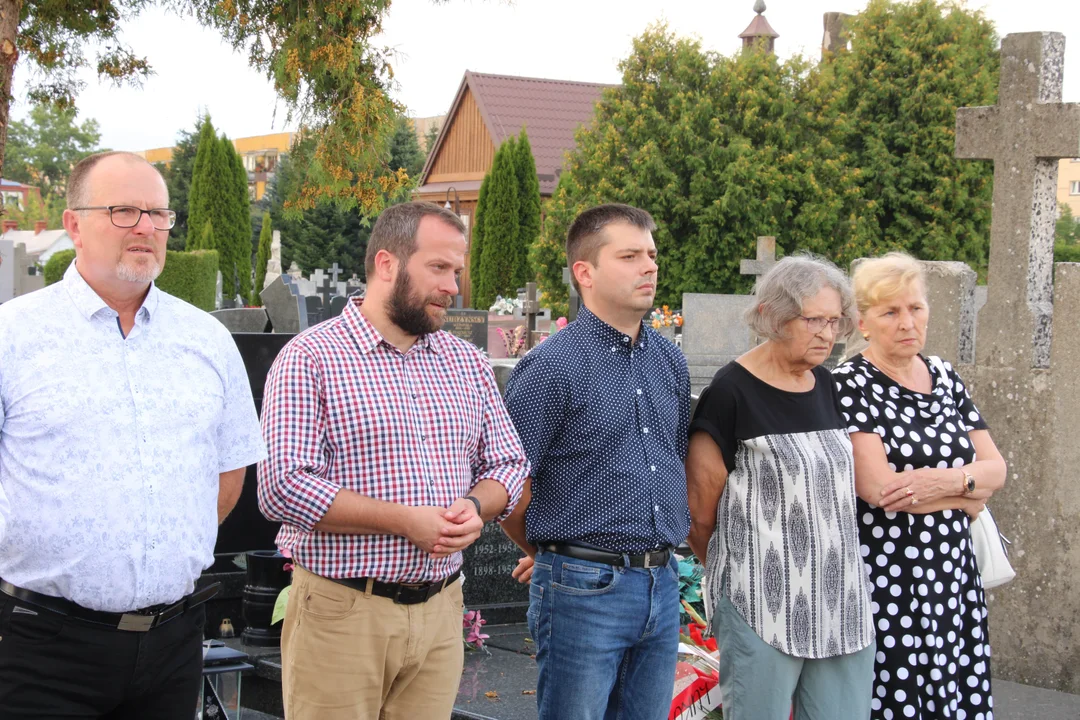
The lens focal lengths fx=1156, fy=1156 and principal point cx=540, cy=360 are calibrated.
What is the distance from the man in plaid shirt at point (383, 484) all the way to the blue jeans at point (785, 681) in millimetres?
854

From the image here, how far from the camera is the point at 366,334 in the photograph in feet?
10.0

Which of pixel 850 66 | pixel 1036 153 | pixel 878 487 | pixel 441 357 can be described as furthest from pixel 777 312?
pixel 850 66

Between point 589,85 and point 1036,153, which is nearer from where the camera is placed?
point 1036,153

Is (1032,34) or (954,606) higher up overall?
(1032,34)

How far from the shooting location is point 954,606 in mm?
3648

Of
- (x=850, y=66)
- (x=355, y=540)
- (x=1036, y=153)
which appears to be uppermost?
(x=850, y=66)

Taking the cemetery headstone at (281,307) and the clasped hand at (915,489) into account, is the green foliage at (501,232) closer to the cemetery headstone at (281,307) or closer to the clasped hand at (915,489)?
the cemetery headstone at (281,307)

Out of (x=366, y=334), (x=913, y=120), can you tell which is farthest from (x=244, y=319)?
(x=913, y=120)

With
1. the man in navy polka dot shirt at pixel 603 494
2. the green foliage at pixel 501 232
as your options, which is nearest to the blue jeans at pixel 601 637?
the man in navy polka dot shirt at pixel 603 494

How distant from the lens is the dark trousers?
→ 8.43 ft

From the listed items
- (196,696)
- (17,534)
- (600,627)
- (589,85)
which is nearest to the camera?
(17,534)

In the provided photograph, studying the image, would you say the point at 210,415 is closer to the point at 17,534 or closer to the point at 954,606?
the point at 17,534

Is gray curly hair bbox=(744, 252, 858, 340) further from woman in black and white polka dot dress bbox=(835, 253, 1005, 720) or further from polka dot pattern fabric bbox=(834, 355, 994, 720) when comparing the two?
polka dot pattern fabric bbox=(834, 355, 994, 720)

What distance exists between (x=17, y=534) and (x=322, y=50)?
5.48 meters
